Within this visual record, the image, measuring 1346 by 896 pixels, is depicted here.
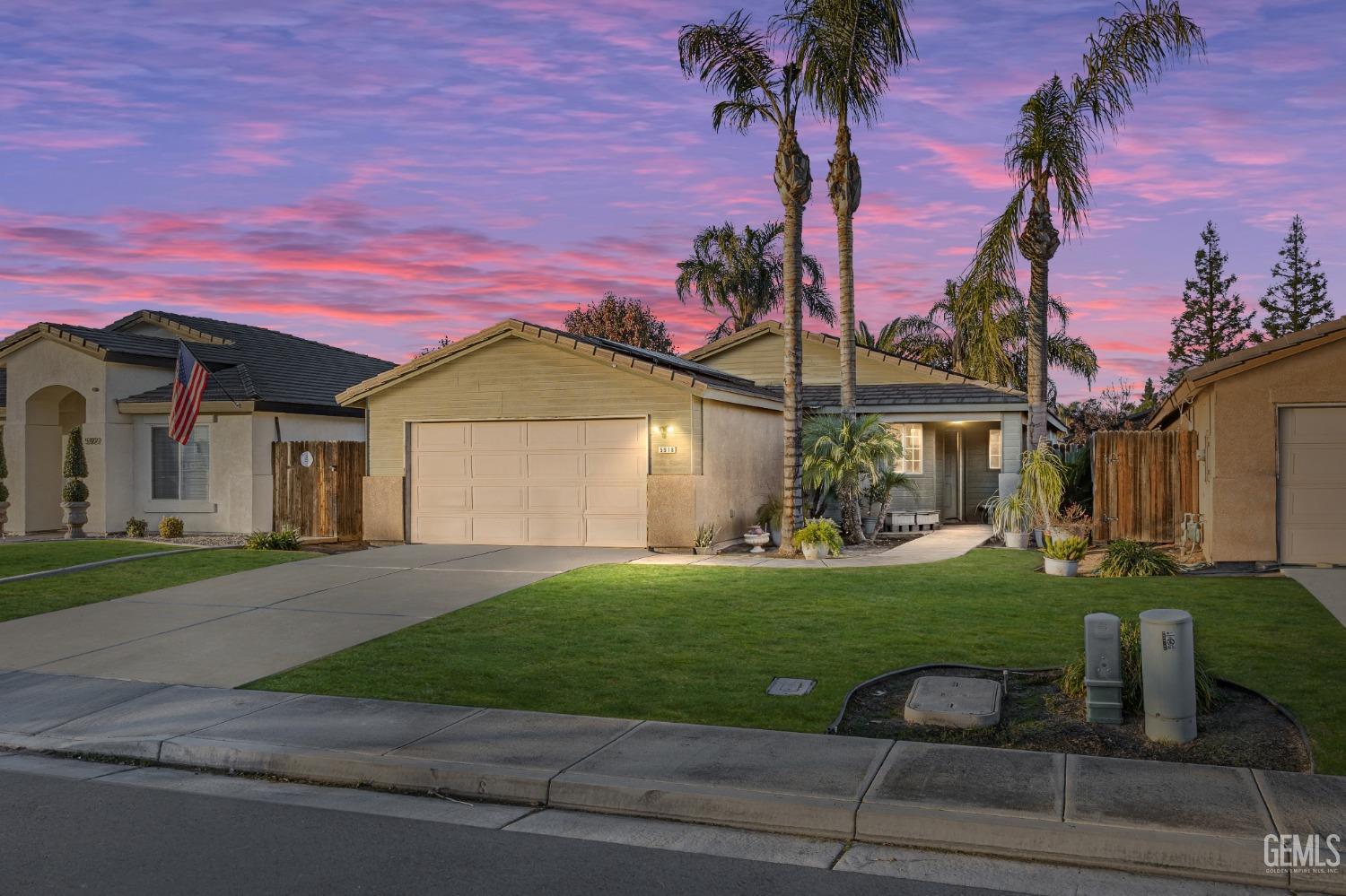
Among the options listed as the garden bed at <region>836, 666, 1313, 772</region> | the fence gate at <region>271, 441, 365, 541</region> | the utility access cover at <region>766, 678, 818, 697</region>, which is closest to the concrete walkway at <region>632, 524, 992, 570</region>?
the utility access cover at <region>766, 678, 818, 697</region>

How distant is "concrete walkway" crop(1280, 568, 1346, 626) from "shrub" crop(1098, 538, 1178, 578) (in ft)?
4.88

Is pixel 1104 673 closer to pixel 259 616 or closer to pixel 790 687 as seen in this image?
pixel 790 687

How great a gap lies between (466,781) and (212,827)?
1418 mm

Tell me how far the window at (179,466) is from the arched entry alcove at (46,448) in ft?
8.61

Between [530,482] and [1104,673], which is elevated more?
[530,482]

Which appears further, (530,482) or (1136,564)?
(530,482)

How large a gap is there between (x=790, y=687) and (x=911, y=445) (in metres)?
16.6

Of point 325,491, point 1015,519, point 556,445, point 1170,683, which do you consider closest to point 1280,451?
point 1015,519

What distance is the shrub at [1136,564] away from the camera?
14.5 m

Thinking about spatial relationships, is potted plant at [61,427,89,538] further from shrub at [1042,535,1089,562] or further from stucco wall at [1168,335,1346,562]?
stucco wall at [1168,335,1346,562]

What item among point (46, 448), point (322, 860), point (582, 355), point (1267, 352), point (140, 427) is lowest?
point (322, 860)

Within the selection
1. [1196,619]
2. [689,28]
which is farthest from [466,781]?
[689,28]

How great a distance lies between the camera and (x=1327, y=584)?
Result: 13.0m

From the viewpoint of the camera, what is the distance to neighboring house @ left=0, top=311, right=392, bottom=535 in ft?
73.1
